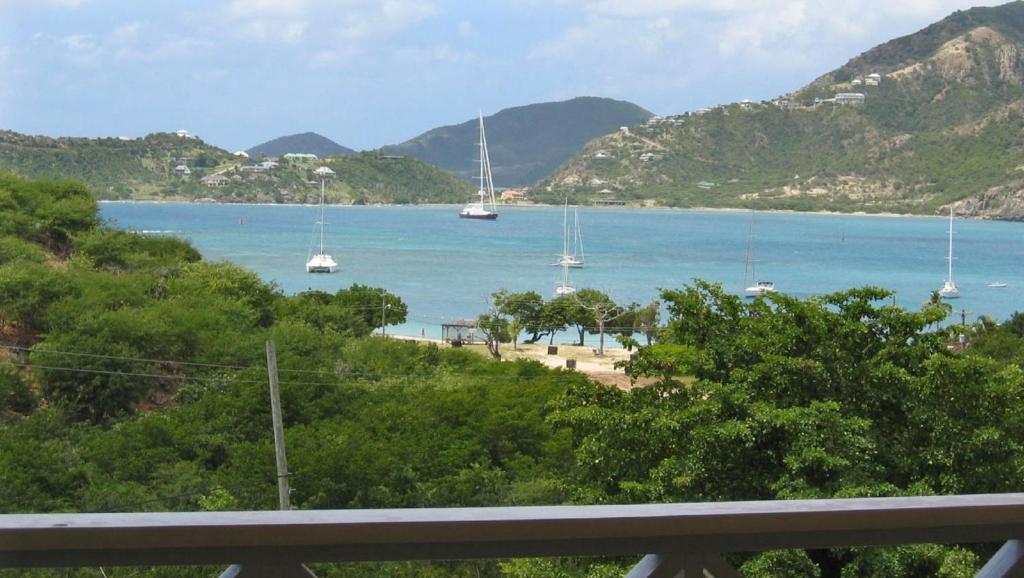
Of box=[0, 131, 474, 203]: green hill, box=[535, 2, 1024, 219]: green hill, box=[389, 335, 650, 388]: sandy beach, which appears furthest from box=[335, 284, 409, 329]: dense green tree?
box=[535, 2, 1024, 219]: green hill

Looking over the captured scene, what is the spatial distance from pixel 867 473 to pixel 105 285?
767 inches

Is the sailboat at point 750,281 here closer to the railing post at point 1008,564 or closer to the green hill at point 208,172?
the green hill at point 208,172

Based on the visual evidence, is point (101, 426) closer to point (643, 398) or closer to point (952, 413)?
point (643, 398)

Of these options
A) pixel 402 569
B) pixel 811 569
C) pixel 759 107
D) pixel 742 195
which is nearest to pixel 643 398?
pixel 811 569

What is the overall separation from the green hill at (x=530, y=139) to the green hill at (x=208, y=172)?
153 ft

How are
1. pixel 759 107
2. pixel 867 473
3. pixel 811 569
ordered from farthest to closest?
pixel 759 107, pixel 867 473, pixel 811 569

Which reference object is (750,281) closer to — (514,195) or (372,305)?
(372,305)

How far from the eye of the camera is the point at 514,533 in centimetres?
103

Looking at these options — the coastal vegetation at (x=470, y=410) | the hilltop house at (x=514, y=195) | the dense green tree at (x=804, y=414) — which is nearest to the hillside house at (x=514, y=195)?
the hilltop house at (x=514, y=195)

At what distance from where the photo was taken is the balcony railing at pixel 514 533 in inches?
38.5

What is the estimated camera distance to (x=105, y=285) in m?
23.0

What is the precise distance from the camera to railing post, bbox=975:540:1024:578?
43.6 inches

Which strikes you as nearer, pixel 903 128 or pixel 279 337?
pixel 279 337

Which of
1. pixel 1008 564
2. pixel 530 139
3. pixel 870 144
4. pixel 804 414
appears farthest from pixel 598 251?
pixel 530 139
